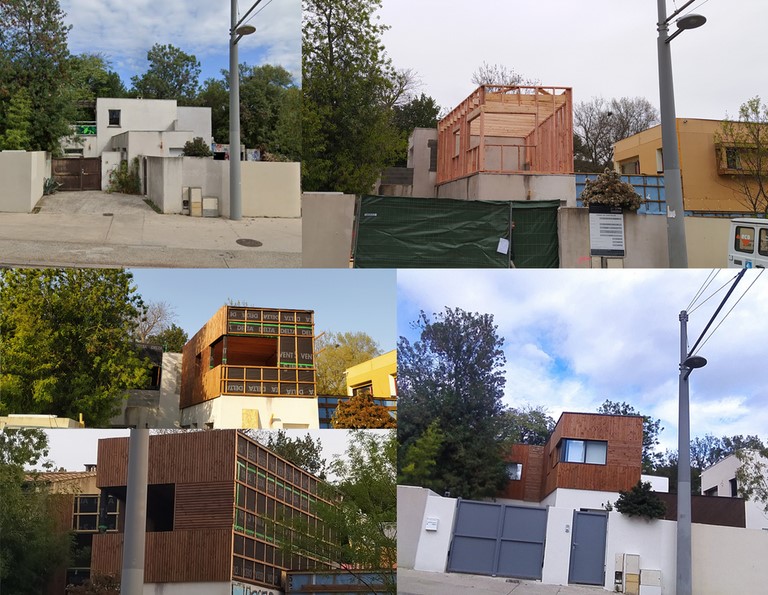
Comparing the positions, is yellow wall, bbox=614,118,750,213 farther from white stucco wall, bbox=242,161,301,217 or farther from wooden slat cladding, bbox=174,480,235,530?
wooden slat cladding, bbox=174,480,235,530

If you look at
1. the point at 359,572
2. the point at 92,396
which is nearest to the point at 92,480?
the point at 92,396

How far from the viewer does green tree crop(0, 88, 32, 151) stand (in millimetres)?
16438

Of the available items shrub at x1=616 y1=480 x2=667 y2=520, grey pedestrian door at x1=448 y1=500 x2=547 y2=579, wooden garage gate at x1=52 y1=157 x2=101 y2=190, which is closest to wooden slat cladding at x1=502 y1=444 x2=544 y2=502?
grey pedestrian door at x1=448 y1=500 x2=547 y2=579

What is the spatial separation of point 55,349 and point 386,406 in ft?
Result: 21.2

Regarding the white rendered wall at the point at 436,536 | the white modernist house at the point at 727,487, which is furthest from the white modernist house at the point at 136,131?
the white modernist house at the point at 727,487

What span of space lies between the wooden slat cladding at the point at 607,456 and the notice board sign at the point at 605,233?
5727mm

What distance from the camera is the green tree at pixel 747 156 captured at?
36.6m

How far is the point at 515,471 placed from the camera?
1301 centimetres

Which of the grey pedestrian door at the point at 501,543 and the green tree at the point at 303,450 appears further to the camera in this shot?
the green tree at the point at 303,450

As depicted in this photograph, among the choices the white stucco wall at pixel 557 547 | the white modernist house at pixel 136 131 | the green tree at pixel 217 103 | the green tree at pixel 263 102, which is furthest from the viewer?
the green tree at pixel 263 102

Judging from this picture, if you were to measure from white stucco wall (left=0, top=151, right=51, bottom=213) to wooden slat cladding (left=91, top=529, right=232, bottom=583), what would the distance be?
252 inches

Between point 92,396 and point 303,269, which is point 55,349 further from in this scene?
point 303,269

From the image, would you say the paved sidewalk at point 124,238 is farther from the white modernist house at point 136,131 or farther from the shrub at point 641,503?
the shrub at point 641,503

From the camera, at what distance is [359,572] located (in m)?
14.4
